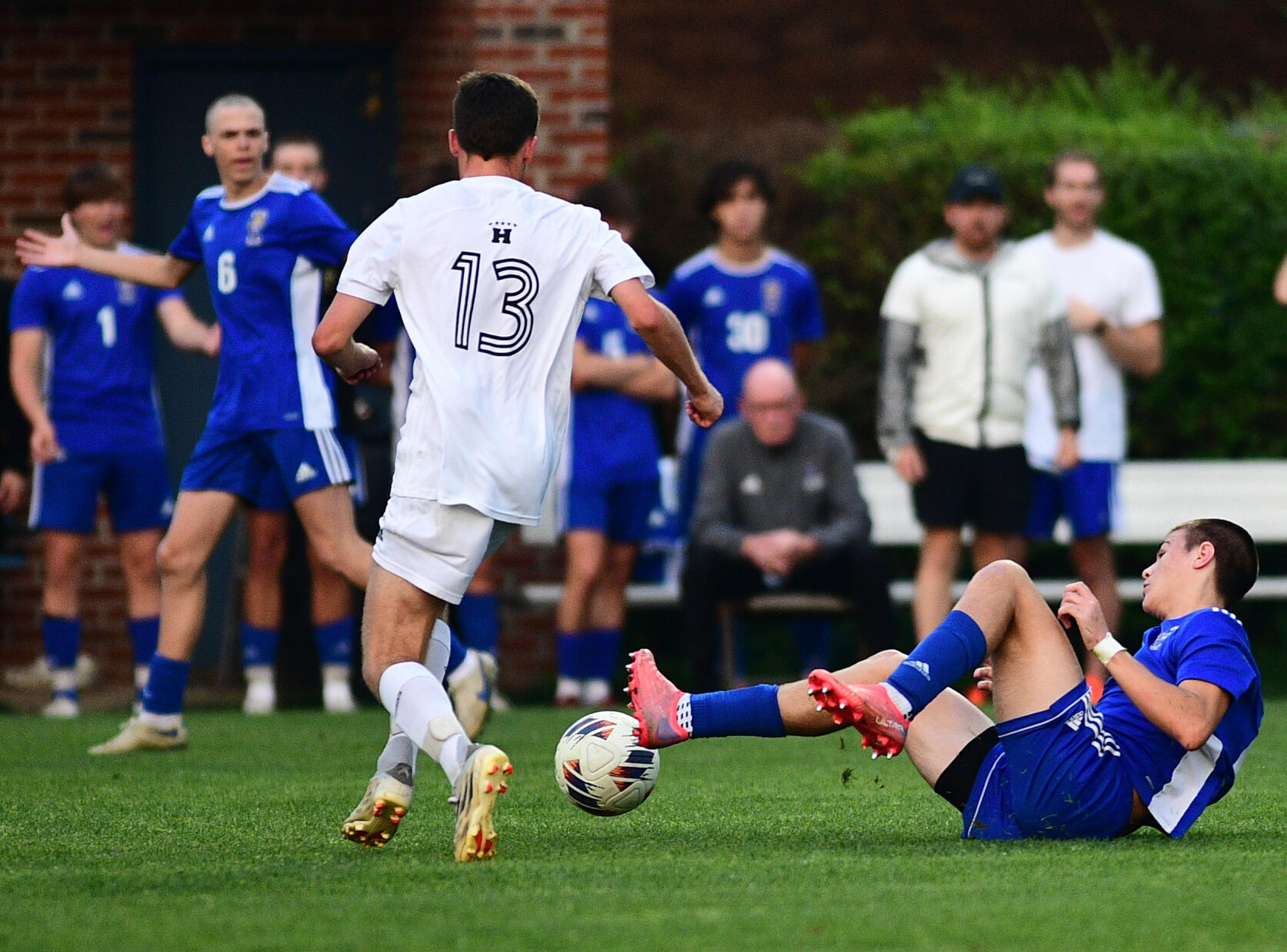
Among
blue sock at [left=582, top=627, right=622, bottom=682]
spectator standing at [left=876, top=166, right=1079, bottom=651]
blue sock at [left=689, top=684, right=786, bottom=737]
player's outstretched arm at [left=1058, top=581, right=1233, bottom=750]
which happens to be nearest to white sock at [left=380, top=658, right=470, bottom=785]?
blue sock at [left=689, top=684, right=786, bottom=737]

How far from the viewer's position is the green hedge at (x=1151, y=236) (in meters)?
11.2

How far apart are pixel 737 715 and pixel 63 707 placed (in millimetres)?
5456

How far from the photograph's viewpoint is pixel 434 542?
4898 millimetres

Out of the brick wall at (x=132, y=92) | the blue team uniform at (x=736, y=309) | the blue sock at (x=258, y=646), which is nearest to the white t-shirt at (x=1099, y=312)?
the blue team uniform at (x=736, y=309)

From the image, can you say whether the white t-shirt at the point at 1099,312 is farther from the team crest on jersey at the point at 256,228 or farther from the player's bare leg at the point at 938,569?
the team crest on jersey at the point at 256,228

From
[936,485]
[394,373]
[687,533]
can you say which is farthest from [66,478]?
[936,485]

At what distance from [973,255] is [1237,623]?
487 cm

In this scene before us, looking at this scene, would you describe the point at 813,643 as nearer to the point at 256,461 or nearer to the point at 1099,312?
the point at 1099,312

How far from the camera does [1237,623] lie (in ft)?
15.9

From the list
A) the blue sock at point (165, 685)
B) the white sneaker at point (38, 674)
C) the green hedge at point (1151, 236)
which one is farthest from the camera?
the green hedge at point (1151, 236)

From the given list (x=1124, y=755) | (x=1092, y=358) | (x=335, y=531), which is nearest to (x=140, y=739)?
(x=335, y=531)

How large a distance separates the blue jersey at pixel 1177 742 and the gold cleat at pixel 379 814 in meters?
1.67

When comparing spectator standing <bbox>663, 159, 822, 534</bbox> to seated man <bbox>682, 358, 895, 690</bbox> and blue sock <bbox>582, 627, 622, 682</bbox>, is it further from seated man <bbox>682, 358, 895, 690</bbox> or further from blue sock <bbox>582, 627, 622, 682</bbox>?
blue sock <bbox>582, 627, 622, 682</bbox>

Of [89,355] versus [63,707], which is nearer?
[63,707]
